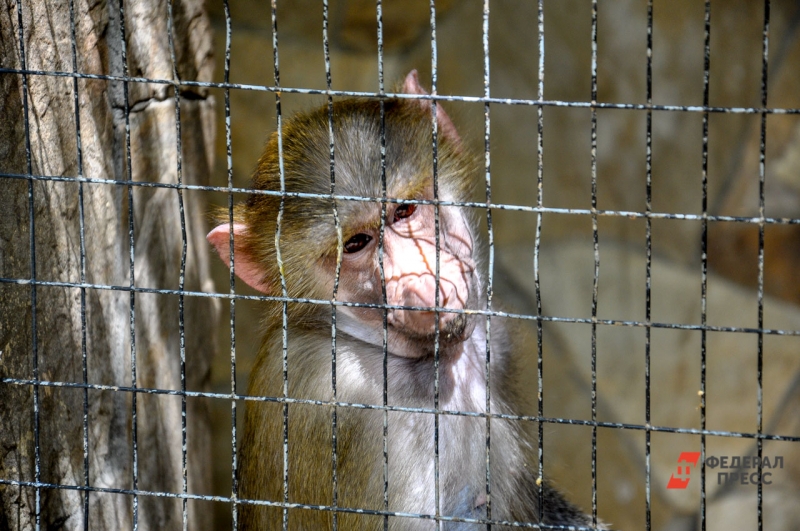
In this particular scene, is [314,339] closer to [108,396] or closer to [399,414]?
[399,414]

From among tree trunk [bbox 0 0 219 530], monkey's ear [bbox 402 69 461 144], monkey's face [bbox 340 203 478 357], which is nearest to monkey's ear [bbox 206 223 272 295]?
tree trunk [bbox 0 0 219 530]

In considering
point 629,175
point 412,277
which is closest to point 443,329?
point 412,277

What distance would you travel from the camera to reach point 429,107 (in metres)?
2.43

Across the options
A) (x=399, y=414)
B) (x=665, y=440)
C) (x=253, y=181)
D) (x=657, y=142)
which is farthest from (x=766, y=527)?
(x=253, y=181)

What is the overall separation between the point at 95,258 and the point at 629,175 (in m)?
2.50

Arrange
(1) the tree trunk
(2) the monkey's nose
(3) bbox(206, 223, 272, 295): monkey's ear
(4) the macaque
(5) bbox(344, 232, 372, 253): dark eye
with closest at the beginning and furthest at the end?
(1) the tree trunk, (2) the monkey's nose, (4) the macaque, (5) bbox(344, 232, 372, 253): dark eye, (3) bbox(206, 223, 272, 295): monkey's ear

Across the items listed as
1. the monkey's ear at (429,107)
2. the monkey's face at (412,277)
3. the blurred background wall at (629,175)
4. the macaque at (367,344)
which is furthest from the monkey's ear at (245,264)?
the blurred background wall at (629,175)

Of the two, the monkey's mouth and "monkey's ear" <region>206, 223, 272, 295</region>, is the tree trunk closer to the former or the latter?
"monkey's ear" <region>206, 223, 272, 295</region>

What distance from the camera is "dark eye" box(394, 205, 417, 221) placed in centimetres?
229
